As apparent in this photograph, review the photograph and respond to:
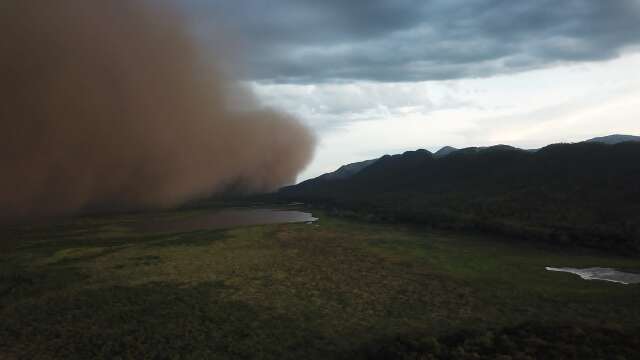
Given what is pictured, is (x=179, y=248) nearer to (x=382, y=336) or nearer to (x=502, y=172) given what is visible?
(x=382, y=336)

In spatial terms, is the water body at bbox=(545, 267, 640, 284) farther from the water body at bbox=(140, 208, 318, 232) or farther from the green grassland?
the water body at bbox=(140, 208, 318, 232)

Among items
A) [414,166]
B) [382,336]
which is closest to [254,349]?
[382,336]

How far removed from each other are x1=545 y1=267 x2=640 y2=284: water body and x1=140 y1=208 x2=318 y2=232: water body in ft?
112

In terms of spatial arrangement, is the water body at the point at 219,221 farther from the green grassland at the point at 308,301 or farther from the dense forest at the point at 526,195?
the green grassland at the point at 308,301

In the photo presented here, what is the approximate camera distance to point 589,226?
43.5 meters

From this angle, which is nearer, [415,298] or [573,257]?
[415,298]

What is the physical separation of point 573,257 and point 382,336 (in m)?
20.6

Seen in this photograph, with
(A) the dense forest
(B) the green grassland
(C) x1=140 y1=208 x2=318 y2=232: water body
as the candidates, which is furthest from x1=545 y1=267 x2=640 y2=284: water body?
(C) x1=140 y1=208 x2=318 y2=232: water body

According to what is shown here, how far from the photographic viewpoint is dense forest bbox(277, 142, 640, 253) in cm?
4338

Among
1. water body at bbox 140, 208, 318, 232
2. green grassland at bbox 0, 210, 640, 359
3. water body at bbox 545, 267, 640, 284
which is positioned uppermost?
water body at bbox 140, 208, 318, 232

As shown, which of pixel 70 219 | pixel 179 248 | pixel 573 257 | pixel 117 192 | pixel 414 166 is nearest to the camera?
pixel 573 257

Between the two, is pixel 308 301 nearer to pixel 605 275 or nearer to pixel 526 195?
pixel 605 275

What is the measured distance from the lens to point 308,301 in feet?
78.4

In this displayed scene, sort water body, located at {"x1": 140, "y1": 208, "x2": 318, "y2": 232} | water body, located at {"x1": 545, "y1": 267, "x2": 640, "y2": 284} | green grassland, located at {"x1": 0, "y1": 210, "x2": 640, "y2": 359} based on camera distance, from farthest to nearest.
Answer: water body, located at {"x1": 140, "y1": 208, "x2": 318, "y2": 232} < water body, located at {"x1": 545, "y1": 267, "x2": 640, "y2": 284} < green grassland, located at {"x1": 0, "y1": 210, "x2": 640, "y2": 359}
